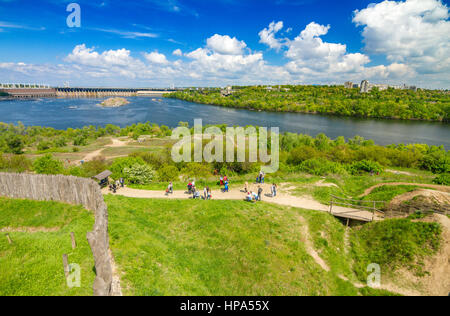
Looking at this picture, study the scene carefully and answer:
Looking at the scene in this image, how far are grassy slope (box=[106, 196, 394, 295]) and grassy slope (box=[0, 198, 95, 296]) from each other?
144 centimetres

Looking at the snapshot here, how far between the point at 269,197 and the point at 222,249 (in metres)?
8.31

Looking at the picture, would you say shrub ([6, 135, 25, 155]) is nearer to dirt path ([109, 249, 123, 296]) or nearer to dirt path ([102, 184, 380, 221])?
dirt path ([102, 184, 380, 221])

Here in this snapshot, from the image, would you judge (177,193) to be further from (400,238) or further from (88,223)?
(400,238)

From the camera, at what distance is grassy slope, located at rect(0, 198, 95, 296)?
8156 mm

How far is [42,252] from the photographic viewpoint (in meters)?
9.91

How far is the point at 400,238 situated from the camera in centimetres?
1347

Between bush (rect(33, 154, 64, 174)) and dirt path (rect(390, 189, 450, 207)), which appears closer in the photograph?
dirt path (rect(390, 189, 450, 207))

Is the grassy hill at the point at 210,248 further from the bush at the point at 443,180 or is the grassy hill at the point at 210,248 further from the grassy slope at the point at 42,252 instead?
the bush at the point at 443,180

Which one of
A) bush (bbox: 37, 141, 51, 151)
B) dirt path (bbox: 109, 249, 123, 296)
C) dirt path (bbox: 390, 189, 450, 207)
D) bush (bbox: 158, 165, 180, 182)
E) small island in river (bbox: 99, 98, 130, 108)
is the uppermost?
small island in river (bbox: 99, 98, 130, 108)

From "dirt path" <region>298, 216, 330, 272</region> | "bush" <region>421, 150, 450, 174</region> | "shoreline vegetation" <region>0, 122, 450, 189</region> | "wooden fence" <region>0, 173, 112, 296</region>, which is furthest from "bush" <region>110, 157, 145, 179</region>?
"bush" <region>421, 150, 450, 174</region>

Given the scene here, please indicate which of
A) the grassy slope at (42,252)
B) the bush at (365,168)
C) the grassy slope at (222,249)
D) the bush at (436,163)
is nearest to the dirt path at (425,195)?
the grassy slope at (222,249)

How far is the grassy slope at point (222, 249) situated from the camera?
1058cm

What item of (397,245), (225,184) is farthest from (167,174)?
(397,245)

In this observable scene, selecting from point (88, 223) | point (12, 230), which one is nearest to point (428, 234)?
point (88, 223)
